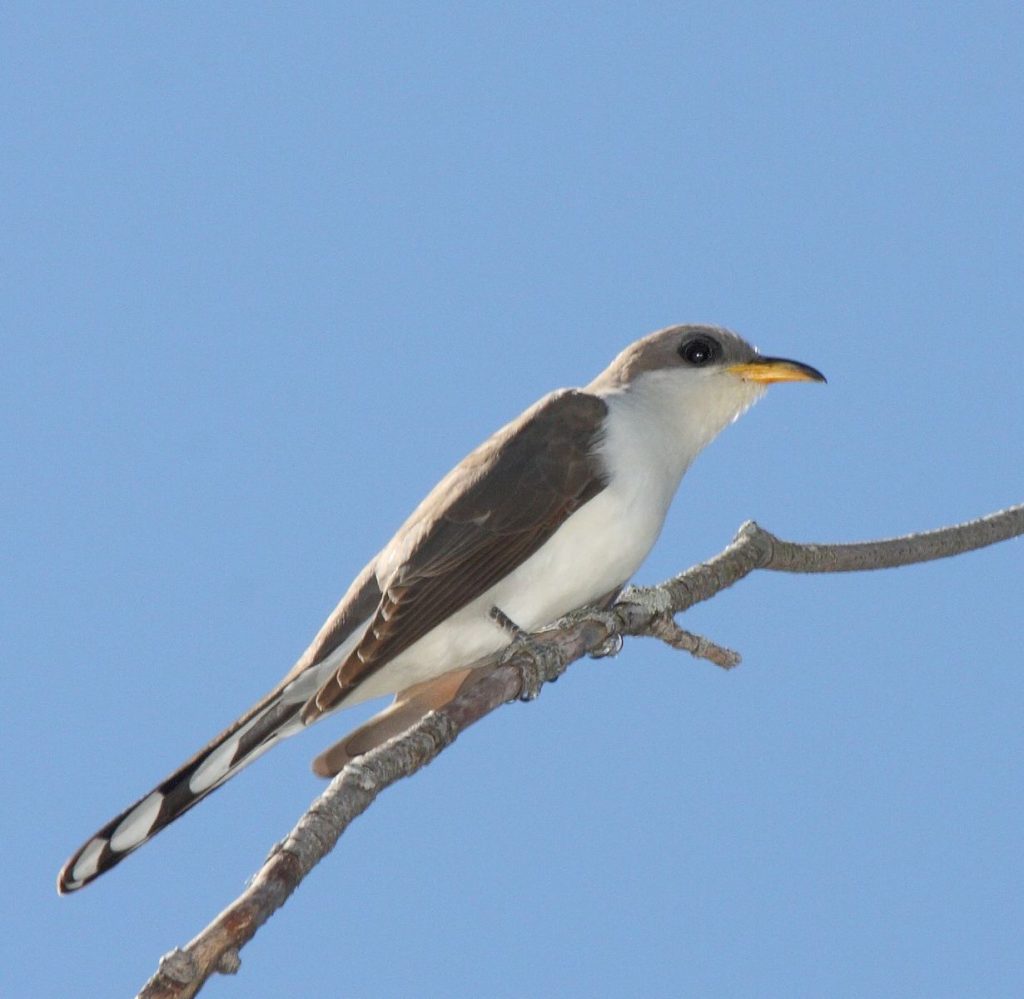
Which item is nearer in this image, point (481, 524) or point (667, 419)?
point (481, 524)

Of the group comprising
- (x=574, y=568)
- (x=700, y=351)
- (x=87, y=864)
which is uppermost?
(x=700, y=351)

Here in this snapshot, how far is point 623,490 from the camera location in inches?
230

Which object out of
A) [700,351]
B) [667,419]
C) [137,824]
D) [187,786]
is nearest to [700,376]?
[700,351]

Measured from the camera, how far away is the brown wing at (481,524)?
541cm

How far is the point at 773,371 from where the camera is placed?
6.50 metres

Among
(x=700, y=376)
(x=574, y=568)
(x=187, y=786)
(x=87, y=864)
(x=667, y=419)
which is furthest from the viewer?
(x=700, y=376)

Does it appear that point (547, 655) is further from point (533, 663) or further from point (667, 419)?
point (667, 419)

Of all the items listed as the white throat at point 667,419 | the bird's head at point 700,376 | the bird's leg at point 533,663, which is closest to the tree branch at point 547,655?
the bird's leg at point 533,663

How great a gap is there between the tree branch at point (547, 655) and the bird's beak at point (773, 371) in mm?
1000

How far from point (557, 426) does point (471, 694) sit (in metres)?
1.72

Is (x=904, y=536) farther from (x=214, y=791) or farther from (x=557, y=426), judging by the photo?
(x=214, y=791)

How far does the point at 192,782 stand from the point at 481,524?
5.13ft

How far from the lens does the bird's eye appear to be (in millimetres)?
6590

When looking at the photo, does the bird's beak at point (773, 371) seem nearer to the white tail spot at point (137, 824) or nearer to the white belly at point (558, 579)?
the white belly at point (558, 579)
